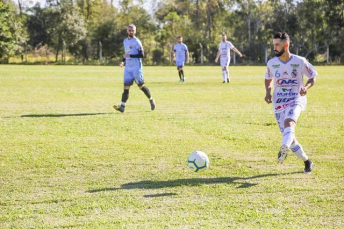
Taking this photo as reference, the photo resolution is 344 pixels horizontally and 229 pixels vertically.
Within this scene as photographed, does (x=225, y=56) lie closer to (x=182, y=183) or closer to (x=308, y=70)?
(x=308, y=70)

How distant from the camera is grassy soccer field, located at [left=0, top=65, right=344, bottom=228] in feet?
16.6

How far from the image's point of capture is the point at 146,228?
4.69 metres

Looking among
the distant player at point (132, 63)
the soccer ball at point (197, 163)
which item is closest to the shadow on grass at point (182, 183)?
the soccer ball at point (197, 163)

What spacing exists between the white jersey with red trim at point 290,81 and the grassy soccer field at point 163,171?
0.93 metres

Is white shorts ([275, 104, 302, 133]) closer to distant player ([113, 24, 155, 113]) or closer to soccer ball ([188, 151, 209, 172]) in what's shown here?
soccer ball ([188, 151, 209, 172])

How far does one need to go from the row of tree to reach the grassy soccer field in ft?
149

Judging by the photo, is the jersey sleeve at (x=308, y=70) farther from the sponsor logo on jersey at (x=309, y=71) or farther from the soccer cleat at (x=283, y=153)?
the soccer cleat at (x=283, y=153)

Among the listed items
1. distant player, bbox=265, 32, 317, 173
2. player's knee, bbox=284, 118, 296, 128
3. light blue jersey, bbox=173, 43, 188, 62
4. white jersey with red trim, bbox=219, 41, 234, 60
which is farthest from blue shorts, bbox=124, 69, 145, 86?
light blue jersey, bbox=173, 43, 188, 62

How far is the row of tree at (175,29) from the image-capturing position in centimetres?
5688

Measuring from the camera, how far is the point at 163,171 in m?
6.98

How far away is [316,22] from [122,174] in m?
54.1

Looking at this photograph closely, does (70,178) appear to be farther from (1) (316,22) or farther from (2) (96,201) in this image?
(1) (316,22)

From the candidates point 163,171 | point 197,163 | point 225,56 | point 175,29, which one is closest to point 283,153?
point 197,163

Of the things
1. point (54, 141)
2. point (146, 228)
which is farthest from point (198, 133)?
point (146, 228)
